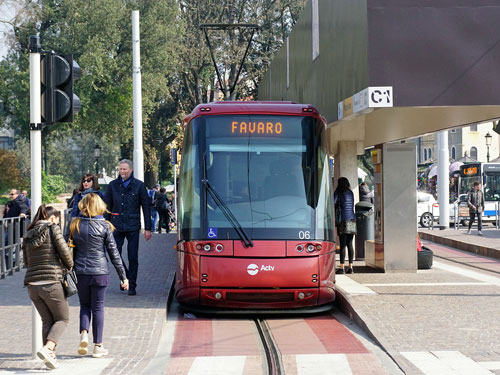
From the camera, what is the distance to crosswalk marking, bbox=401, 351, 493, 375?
7.37m

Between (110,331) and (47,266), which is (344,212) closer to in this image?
(110,331)

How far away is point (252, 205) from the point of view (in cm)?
1117

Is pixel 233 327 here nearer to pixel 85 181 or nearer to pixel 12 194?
pixel 85 181

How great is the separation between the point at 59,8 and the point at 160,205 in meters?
13.9

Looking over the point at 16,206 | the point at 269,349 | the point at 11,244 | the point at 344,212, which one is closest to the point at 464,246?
the point at 344,212

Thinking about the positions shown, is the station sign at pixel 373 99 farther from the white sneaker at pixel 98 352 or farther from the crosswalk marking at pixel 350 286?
the white sneaker at pixel 98 352

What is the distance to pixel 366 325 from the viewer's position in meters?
9.56

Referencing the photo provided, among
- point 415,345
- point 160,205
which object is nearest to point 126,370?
point 415,345

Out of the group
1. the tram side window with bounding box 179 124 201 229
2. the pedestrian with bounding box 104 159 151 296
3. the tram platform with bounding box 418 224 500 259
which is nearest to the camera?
the tram side window with bounding box 179 124 201 229

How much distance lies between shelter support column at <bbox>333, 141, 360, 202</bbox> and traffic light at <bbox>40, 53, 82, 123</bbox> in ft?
37.9

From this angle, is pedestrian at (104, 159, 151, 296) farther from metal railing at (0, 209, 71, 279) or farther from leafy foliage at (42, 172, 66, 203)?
leafy foliage at (42, 172, 66, 203)

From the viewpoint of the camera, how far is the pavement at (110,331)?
7.62 metres

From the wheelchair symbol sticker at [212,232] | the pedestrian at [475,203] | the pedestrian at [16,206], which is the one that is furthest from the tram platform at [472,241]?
the wheelchair symbol sticker at [212,232]

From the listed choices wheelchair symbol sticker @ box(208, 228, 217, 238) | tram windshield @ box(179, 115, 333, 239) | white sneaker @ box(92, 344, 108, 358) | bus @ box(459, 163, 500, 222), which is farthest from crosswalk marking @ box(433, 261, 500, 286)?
bus @ box(459, 163, 500, 222)
